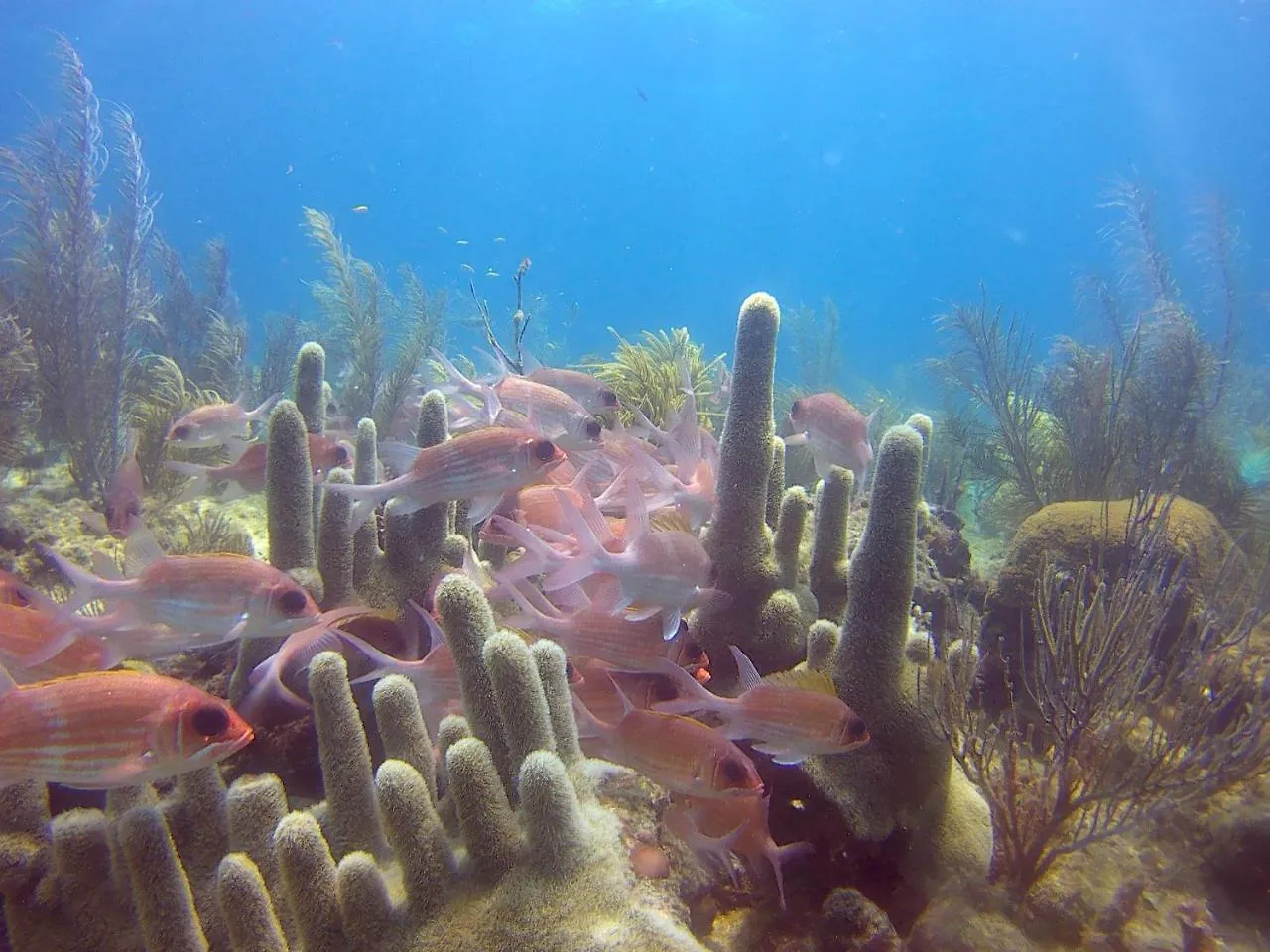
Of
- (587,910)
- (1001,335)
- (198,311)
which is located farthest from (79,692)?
(198,311)

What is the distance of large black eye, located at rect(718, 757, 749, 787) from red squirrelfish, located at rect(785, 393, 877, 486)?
8.21 ft

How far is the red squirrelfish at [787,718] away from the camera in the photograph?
2.42 m

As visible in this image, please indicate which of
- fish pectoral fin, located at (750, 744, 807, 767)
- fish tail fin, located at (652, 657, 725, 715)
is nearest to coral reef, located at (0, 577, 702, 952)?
fish tail fin, located at (652, 657, 725, 715)

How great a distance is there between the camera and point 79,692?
1900 millimetres

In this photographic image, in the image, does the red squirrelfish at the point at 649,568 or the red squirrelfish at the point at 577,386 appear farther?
the red squirrelfish at the point at 577,386

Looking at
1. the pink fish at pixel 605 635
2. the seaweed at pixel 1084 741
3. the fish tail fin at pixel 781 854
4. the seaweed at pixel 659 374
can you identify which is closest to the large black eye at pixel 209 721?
the pink fish at pixel 605 635

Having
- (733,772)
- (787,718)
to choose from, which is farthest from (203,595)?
(787,718)

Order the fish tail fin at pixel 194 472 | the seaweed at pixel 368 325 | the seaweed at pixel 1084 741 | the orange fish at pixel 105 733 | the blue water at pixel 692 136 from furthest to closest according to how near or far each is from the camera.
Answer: the blue water at pixel 692 136
the seaweed at pixel 368 325
the fish tail fin at pixel 194 472
the seaweed at pixel 1084 741
the orange fish at pixel 105 733

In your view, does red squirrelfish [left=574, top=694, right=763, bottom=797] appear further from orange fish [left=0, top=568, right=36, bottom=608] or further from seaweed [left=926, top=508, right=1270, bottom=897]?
orange fish [left=0, top=568, right=36, bottom=608]

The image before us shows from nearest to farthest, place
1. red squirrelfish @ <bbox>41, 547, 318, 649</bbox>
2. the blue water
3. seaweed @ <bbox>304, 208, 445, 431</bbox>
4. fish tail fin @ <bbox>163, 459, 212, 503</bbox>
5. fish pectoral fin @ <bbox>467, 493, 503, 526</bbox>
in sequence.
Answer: red squirrelfish @ <bbox>41, 547, 318, 649</bbox>, fish pectoral fin @ <bbox>467, 493, 503, 526</bbox>, fish tail fin @ <bbox>163, 459, 212, 503</bbox>, seaweed @ <bbox>304, 208, 445, 431</bbox>, the blue water

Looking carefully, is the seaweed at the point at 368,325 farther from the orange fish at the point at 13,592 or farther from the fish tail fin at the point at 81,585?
the fish tail fin at the point at 81,585

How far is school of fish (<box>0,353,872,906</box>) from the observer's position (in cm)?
189

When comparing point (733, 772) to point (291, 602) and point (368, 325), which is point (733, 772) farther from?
point (368, 325)

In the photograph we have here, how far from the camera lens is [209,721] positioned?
1901 mm
